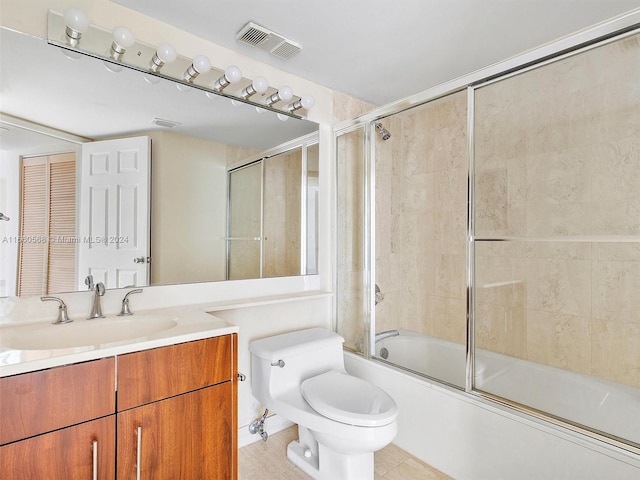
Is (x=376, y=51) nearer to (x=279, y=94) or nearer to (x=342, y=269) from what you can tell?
(x=279, y=94)

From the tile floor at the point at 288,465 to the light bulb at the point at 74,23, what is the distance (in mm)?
2157

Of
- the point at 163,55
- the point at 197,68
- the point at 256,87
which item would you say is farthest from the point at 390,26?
the point at 163,55

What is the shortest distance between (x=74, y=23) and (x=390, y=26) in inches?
55.6

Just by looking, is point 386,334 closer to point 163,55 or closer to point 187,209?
point 187,209

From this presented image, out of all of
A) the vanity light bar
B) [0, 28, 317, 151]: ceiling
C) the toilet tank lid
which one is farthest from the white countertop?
the vanity light bar

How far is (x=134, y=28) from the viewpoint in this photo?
1651 millimetres

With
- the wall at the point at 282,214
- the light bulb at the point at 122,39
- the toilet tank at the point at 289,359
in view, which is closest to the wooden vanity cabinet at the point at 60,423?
the toilet tank at the point at 289,359

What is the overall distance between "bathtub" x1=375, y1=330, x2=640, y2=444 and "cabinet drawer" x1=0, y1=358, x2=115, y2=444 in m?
1.56

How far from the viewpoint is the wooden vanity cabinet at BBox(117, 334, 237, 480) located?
115 cm

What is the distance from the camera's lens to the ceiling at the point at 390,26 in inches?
63.1

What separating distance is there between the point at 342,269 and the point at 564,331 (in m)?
1.37

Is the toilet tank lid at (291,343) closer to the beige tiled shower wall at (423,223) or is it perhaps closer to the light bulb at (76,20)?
the beige tiled shower wall at (423,223)

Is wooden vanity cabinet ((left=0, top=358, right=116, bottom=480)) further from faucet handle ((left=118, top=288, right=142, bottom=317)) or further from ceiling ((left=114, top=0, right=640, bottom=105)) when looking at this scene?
ceiling ((left=114, top=0, right=640, bottom=105))

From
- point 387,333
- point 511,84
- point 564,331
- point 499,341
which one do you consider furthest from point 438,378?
point 511,84
